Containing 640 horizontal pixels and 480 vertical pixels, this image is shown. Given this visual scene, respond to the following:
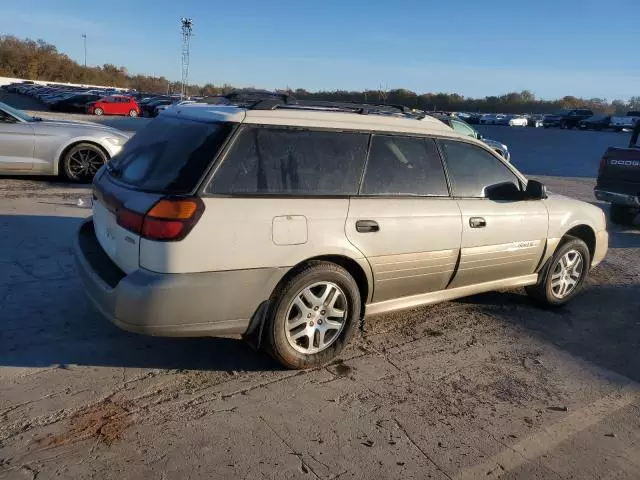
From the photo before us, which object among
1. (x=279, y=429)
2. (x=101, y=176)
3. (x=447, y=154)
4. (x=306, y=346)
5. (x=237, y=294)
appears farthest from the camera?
(x=447, y=154)

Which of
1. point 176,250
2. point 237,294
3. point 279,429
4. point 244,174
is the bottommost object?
point 279,429

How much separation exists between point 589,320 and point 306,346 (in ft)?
9.78

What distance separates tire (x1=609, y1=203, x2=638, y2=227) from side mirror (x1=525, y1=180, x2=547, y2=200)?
6123mm

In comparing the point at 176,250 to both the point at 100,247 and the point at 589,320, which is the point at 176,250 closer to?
the point at 100,247

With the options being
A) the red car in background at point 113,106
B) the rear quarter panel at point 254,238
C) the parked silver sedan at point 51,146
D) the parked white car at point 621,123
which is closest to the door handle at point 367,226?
the rear quarter panel at point 254,238

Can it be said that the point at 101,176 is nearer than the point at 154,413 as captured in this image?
No

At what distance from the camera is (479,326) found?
488 centimetres

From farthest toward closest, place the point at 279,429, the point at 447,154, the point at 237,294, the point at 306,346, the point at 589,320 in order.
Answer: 1. the point at 589,320
2. the point at 447,154
3. the point at 306,346
4. the point at 237,294
5. the point at 279,429

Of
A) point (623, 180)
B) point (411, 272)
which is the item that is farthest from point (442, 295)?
point (623, 180)

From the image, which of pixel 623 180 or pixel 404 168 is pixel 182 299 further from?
pixel 623 180

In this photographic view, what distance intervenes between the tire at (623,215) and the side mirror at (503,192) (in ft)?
20.7

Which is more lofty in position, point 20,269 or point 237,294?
point 237,294

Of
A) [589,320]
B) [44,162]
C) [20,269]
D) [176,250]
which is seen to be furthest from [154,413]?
[44,162]

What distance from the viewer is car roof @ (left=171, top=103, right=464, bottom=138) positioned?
11.9ft
